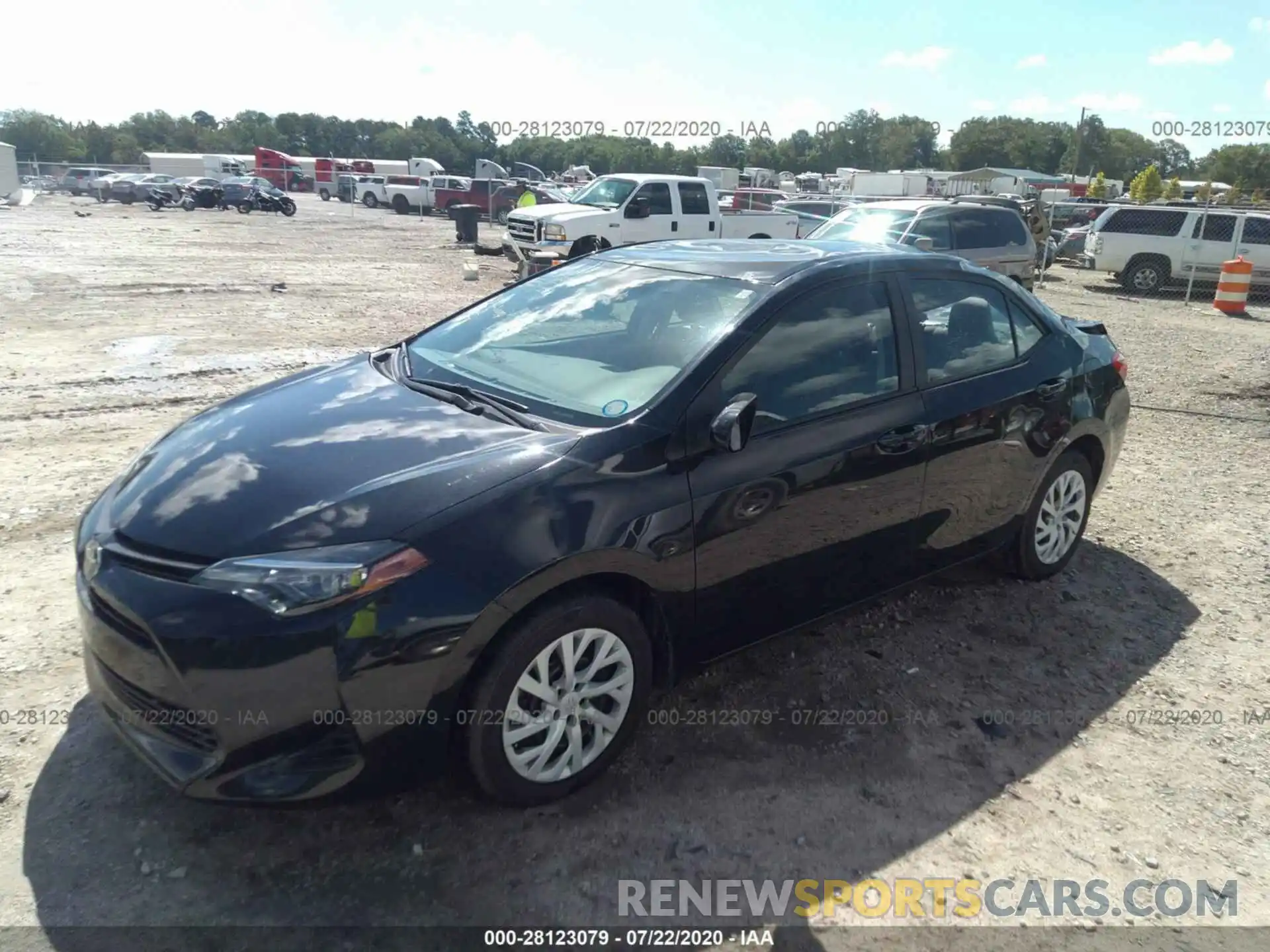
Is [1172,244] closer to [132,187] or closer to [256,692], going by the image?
[256,692]

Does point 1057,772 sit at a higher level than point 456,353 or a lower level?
lower

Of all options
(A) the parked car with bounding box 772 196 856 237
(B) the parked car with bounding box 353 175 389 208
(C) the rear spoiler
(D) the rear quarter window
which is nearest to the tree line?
(B) the parked car with bounding box 353 175 389 208

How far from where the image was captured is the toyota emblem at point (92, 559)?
2680 mm

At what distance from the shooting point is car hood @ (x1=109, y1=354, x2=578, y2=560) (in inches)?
102

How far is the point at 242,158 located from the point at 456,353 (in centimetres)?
7240

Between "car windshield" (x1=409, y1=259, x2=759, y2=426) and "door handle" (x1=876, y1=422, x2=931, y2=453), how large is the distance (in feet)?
2.57

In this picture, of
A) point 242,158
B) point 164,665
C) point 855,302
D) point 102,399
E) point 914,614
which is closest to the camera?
point 164,665

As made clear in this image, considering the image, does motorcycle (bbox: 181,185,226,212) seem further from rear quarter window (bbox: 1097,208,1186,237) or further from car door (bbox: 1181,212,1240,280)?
car door (bbox: 1181,212,1240,280)

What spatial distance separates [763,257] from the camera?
390 cm

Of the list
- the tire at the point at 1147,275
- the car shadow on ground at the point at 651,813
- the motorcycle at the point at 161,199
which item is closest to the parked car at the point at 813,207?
the tire at the point at 1147,275

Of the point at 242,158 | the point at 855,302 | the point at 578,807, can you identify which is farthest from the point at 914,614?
the point at 242,158

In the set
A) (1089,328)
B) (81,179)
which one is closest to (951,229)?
(1089,328)

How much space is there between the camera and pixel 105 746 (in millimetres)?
3096

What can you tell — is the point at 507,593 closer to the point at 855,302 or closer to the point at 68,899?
the point at 68,899
